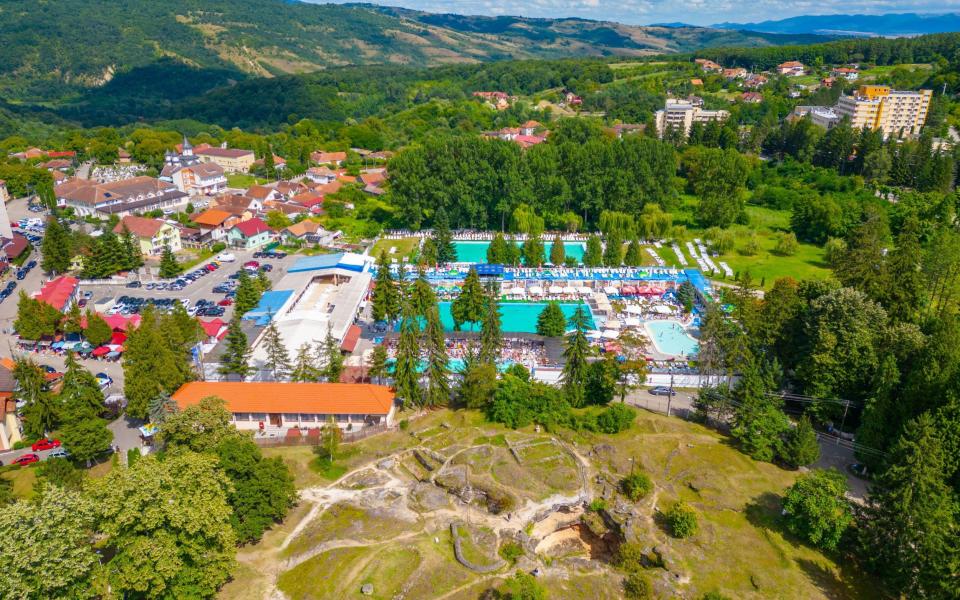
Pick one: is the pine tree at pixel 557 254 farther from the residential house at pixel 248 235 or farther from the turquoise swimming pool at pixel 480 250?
the residential house at pixel 248 235

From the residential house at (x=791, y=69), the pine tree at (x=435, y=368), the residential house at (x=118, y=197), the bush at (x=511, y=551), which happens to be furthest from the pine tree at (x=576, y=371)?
the residential house at (x=791, y=69)

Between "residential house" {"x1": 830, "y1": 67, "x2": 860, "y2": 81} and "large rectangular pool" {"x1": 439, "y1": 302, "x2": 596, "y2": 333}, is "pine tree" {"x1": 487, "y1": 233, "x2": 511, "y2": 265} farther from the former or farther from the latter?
"residential house" {"x1": 830, "y1": 67, "x2": 860, "y2": 81}

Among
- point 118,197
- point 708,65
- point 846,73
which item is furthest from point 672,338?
point 708,65

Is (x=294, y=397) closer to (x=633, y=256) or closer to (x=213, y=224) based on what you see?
(x=633, y=256)

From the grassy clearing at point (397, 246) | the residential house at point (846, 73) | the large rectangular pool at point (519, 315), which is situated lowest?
the large rectangular pool at point (519, 315)

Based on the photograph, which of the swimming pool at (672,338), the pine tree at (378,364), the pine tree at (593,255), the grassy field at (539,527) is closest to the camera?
the grassy field at (539,527)

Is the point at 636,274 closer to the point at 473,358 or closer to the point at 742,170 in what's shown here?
the point at 473,358
